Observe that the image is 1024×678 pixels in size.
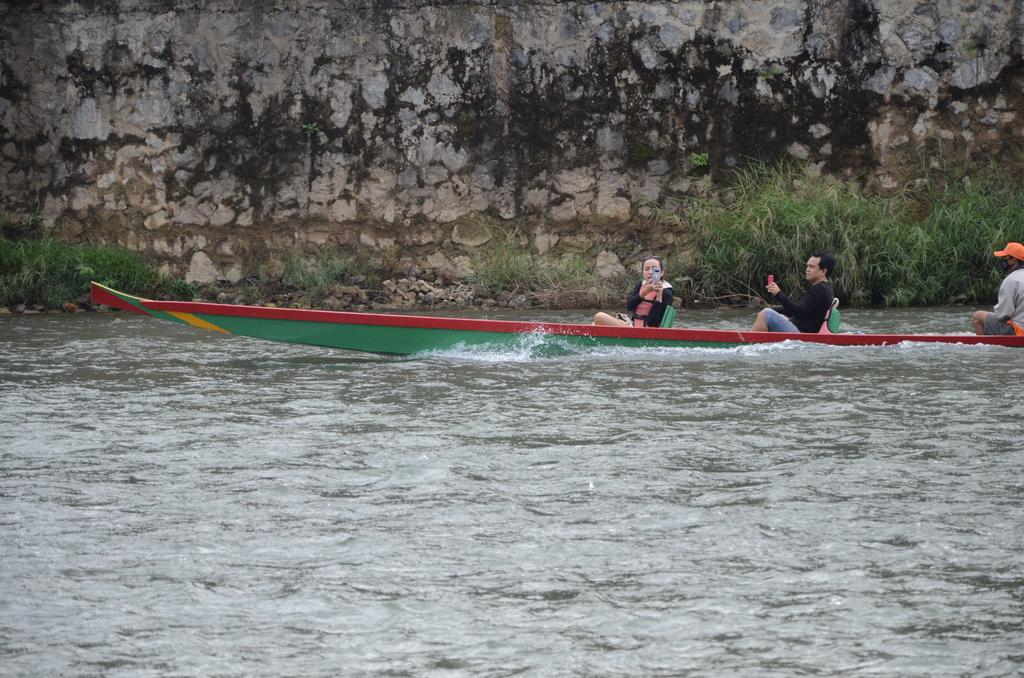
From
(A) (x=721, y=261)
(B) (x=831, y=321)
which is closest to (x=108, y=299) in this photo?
(B) (x=831, y=321)

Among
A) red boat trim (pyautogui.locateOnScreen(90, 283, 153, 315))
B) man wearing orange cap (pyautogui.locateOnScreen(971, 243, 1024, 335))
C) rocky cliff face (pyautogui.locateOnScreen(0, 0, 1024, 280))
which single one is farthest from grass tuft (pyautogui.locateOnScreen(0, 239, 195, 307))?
man wearing orange cap (pyautogui.locateOnScreen(971, 243, 1024, 335))

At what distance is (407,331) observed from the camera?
35.3ft

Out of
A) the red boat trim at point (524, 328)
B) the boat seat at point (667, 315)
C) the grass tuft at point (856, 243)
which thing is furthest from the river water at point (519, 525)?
the grass tuft at point (856, 243)

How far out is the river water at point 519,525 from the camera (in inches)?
169

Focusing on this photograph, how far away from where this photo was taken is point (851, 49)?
16797 millimetres

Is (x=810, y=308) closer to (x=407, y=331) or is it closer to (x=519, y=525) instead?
(x=407, y=331)

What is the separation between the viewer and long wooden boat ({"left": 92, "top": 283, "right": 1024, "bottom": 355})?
1062 centimetres

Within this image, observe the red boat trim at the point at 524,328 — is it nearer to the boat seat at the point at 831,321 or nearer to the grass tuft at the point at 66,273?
the boat seat at the point at 831,321

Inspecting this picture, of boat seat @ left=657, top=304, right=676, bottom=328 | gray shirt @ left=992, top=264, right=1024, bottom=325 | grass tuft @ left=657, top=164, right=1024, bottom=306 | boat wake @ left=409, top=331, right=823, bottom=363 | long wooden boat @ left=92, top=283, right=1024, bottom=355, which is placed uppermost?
grass tuft @ left=657, top=164, right=1024, bottom=306

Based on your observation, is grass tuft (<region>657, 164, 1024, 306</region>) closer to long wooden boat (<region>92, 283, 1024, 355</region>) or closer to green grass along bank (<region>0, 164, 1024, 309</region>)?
green grass along bank (<region>0, 164, 1024, 309</region>)

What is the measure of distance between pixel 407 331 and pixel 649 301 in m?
2.07

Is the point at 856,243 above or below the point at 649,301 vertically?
above

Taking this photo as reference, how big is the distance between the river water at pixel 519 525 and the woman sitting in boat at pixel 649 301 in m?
1.38

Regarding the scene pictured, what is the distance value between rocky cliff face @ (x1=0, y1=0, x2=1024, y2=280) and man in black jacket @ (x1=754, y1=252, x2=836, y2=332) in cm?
582
